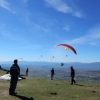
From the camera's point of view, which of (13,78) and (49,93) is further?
(49,93)

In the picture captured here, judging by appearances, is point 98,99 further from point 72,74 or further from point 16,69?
point 72,74

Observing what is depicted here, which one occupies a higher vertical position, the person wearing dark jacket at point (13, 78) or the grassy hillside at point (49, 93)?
the person wearing dark jacket at point (13, 78)

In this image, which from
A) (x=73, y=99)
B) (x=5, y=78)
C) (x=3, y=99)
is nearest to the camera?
(x=3, y=99)

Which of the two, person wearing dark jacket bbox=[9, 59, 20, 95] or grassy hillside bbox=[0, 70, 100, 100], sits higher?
person wearing dark jacket bbox=[9, 59, 20, 95]

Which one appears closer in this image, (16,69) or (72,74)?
(16,69)

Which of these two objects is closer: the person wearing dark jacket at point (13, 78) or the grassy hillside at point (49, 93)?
the grassy hillside at point (49, 93)

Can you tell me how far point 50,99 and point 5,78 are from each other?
14.7 m

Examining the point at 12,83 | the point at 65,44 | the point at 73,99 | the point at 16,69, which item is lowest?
the point at 73,99

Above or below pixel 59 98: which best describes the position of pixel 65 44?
above

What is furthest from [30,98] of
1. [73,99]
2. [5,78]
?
[5,78]

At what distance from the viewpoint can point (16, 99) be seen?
49.7 ft

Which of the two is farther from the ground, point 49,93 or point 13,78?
point 13,78

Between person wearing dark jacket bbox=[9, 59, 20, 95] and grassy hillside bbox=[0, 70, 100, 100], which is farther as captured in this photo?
person wearing dark jacket bbox=[9, 59, 20, 95]

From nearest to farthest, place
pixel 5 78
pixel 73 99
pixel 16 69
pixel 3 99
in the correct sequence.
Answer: pixel 3 99, pixel 73 99, pixel 16 69, pixel 5 78
